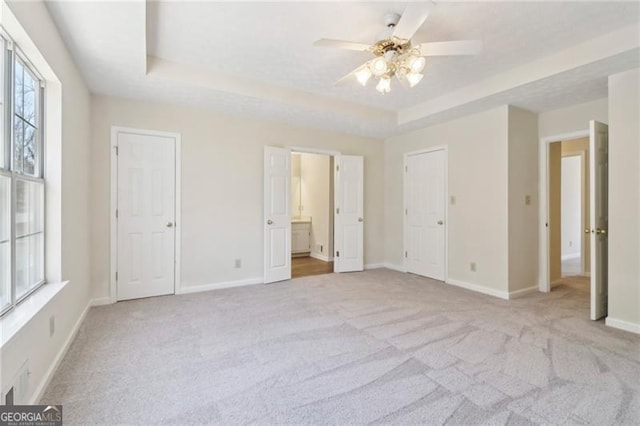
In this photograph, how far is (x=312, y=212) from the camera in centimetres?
730

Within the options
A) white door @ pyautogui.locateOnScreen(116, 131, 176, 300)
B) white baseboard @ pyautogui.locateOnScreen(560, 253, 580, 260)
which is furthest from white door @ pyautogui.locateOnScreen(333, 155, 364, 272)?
white baseboard @ pyautogui.locateOnScreen(560, 253, 580, 260)

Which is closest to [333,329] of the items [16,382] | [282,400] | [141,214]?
[282,400]

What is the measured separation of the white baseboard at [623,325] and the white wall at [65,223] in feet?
14.6

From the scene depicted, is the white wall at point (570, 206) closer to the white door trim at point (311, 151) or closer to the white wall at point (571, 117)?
the white wall at point (571, 117)

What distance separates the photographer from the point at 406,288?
424cm

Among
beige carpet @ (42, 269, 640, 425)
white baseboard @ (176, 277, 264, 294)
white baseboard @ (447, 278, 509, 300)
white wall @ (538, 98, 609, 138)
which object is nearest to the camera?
beige carpet @ (42, 269, 640, 425)

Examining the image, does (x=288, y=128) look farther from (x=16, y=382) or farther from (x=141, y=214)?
(x=16, y=382)

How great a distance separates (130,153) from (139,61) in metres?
1.32

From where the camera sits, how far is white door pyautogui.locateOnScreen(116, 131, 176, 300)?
364 centimetres

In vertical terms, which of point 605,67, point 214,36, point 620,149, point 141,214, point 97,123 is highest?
point 214,36

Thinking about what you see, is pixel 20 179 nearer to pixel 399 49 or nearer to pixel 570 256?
pixel 399 49

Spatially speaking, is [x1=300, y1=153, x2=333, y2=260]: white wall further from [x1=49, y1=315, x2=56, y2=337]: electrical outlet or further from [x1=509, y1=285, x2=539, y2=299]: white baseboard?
[x1=49, y1=315, x2=56, y2=337]: electrical outlet

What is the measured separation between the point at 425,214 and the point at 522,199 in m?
1.36

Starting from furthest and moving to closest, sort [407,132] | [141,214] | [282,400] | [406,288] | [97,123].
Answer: [407,132], [406,288], [141,214], [97,123], [282,400]
